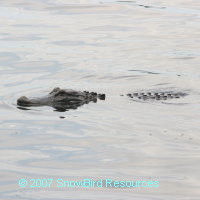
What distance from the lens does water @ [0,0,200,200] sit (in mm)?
9328

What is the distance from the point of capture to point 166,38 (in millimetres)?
22734

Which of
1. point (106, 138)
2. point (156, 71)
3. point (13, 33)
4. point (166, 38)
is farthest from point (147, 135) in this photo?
point (13, 33)

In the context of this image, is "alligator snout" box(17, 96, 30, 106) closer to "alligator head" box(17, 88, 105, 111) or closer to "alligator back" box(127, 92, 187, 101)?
"alligator head" box(17, 88, 105, 111)

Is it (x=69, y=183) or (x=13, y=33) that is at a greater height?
(x=13, y=33)

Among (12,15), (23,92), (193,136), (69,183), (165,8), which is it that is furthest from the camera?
(165,8)

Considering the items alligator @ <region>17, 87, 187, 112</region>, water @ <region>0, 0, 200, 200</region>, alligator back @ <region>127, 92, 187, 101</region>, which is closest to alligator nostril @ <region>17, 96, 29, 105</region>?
alligator @ <region>17, 87, 187, 112</region>

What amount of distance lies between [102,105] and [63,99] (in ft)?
2.68

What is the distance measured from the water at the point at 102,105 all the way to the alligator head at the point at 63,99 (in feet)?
0.65

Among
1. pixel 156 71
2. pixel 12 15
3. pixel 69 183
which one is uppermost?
pixel 12 15

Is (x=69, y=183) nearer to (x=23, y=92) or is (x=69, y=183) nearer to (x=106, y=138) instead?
(x=106, y=138)

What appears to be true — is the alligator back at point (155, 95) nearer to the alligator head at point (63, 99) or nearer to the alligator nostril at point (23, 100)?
the alligator head at point (63, 99)

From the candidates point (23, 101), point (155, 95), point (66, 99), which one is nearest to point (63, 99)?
point (66, 99)

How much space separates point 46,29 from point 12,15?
152 inches

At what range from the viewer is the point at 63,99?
13.7 m
